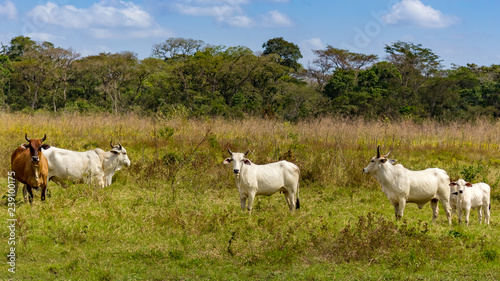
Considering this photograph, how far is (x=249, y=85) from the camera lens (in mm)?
30281

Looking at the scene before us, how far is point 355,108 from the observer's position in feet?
89.5

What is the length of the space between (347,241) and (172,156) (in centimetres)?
720

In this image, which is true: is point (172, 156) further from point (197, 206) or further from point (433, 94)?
point (433, 94)

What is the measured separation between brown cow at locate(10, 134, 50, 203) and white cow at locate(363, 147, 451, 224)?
5816mm

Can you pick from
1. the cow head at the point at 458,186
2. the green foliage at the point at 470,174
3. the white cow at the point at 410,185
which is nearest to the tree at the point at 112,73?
the green foliage at the point at 470,174

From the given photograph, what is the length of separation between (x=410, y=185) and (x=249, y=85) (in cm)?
2148

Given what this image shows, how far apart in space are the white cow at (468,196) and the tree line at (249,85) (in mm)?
15034

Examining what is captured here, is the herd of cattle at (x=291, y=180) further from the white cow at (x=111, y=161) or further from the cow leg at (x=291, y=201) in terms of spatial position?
the white cow at (x=111, y=161)

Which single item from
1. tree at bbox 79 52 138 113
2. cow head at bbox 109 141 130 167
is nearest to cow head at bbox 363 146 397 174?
cow head at bbox 109 141 130 167

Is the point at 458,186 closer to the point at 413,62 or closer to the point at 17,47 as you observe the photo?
the point at 413,62

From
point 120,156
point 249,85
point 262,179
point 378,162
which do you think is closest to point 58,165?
point 120,156

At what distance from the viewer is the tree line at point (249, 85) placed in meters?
28.1

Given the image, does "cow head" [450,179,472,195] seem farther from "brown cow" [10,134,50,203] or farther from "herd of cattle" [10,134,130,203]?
"brown cow" [10,134,50,203]

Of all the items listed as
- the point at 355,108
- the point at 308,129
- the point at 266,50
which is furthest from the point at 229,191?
the point at 266,50
